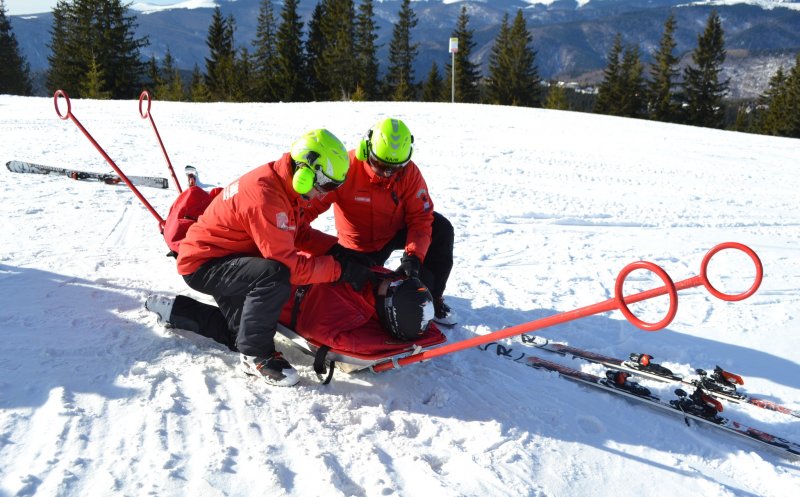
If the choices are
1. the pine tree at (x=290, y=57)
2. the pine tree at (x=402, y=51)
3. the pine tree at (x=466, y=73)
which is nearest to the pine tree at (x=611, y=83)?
the pine tree at (x=466, y=73)

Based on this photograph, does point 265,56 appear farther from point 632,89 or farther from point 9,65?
point 632,89

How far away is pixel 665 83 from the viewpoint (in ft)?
134

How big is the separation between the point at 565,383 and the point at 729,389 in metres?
1.02

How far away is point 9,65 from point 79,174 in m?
44.8

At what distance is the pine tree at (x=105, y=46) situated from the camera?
34719 millimetres

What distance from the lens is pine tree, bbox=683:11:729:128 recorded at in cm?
4081

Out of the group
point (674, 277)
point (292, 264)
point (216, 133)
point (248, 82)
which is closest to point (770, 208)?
point (674, 277)

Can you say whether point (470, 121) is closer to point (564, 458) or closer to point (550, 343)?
point (550, 343)

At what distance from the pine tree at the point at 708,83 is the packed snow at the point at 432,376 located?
3758cm

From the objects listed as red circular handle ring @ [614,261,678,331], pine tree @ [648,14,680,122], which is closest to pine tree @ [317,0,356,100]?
pine tree @ [648,14,680,122]

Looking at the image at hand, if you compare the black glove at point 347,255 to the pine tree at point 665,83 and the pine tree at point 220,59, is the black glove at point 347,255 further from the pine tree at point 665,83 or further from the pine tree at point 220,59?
the pine tree at point 665,83

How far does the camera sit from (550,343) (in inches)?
169

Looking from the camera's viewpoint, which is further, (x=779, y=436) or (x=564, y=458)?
(x=779, y=436)

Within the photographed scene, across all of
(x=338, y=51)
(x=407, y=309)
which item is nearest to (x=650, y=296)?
(x=407, y=309)
